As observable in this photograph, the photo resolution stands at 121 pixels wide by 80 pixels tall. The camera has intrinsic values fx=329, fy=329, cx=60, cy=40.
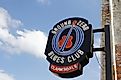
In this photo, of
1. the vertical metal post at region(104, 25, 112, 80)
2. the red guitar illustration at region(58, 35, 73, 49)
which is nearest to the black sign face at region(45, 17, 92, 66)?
the red guitar illustration at region(58, 35, 73, 49)

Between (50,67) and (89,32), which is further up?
(89,32)

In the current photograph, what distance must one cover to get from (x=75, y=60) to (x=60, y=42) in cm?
49

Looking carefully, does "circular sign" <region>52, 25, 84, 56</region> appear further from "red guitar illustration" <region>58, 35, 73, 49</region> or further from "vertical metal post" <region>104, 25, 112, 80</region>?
"vertical metal post" <region>104, 25, 112, 80</region>

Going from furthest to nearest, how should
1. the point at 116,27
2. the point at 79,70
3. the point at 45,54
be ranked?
the point at 116,27 → the point at 45,54 → the point at 79,70

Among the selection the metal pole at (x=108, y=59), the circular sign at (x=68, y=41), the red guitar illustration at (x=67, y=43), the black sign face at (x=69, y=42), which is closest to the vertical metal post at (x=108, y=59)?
the metal pole at (x=108, y=59)

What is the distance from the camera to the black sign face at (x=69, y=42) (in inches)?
208

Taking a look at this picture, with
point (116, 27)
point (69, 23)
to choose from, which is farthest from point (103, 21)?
point (69, 23)

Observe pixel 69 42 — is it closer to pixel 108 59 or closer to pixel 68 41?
pixel 68 41

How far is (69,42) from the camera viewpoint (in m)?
5.47

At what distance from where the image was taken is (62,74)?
5219mm

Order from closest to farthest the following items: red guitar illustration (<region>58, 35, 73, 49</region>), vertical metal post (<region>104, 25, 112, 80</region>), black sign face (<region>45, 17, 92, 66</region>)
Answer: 1. vertical metal post (<region>104, 25, 112, 80</region>)
2. black sign face (<region>45, 17, 92, 66</region>)
3. red guitar illustration (<region>58, 35, 73, 49</region>)

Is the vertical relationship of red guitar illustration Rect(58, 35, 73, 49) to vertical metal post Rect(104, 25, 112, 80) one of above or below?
above

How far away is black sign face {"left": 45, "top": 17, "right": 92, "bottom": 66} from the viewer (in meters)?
5.28

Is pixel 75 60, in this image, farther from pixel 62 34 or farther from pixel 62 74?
pixel 62 34
